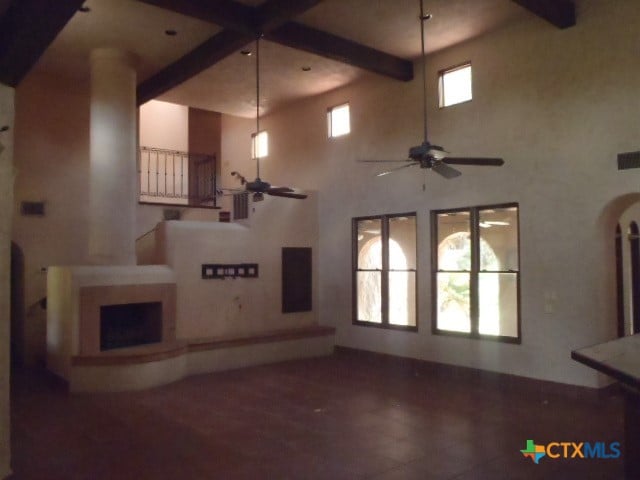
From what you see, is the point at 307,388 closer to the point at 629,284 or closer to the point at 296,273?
the point at 296,273

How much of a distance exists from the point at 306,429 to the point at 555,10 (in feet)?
19.2

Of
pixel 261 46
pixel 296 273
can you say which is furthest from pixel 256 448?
pixel 261 46

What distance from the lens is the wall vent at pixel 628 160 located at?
6.13 m

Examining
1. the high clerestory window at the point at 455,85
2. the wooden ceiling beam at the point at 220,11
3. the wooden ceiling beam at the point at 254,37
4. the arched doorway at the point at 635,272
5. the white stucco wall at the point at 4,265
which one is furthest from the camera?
the high clerestory window at the point at 455,85

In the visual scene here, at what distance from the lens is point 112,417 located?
6129mm

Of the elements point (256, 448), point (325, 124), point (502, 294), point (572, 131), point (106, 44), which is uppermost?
point (106, 44)

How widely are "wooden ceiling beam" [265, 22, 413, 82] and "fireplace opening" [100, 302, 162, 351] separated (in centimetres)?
450

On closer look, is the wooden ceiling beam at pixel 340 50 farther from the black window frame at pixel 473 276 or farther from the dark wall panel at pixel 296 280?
the dark wall panel at pixel 296 280

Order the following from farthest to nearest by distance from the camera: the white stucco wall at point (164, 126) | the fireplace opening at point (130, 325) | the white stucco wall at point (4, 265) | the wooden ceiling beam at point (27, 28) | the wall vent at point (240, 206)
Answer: the white stucco wall at point (164, 126), the wall vent at point (240, 206), the fireplace opening at point (130, 325), the white stucco wall at point (4, 265), the wooden ceiling beam at point (27, 28)

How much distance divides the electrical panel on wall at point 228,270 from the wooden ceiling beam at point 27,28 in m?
5.15

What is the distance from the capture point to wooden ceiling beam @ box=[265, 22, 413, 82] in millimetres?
7465

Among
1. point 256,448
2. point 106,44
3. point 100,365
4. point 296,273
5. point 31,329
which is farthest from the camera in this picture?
point 296,273

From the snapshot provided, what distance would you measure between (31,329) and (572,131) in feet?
29.9

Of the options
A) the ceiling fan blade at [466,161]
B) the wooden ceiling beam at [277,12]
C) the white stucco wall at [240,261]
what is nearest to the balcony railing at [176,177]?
the white stucco wall at [240,261]
